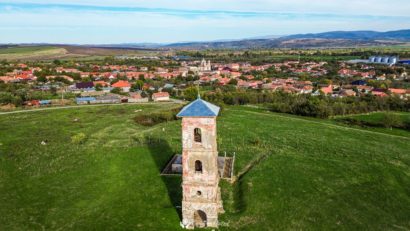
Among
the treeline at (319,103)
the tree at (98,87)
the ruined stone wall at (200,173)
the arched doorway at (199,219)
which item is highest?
the ruined stone wall at (200,173)

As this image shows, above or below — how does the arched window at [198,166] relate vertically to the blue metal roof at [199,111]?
below

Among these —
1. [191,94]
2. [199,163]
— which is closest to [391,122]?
[191,94]

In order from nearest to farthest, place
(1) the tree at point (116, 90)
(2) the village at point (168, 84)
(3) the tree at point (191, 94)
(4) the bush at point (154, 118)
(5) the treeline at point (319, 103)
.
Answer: (4) the bush at point (154, 118), (5) the treeline at point (319, 103), (3) the tree at point (191, 94), (2) the village at point (168, 84), (1) the tree at point (116, 90)

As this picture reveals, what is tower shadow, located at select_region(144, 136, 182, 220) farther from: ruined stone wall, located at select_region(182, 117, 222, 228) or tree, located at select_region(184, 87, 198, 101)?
tree, located at select_region(184, 87, 198, 101)

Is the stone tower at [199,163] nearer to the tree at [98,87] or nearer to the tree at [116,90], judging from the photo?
the tree at [116,90]

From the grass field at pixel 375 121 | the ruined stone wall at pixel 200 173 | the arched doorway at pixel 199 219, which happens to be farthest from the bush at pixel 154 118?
the ruined stone wall at pixel 200 173

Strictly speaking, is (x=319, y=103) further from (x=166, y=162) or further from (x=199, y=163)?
(x=199, y=163)

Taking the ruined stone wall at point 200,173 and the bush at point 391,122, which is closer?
the ruined stone wall at point 200,173
